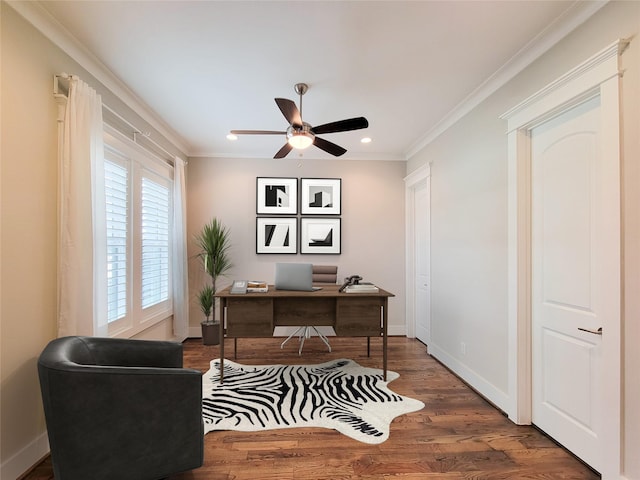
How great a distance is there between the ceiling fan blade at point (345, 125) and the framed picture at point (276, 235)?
223 centimetres

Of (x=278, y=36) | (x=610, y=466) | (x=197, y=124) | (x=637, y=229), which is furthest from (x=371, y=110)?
(x=610, y=466)

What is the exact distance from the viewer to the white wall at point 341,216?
466 centimetres

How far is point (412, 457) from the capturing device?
6.49ft

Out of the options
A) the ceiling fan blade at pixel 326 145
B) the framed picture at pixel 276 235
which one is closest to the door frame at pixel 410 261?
the framed picture at pixel 276 235

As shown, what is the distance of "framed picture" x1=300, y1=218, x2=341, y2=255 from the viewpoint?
471 cm

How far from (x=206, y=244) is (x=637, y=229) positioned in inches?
162

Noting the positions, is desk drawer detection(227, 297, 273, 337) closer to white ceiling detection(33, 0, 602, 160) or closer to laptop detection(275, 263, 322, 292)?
laptop detection(275, 263, 322, 292)

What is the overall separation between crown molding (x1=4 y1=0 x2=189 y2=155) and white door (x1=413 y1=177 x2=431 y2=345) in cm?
335

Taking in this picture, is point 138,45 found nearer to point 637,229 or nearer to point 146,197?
point 146,197

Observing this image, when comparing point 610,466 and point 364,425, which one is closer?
point 610,466

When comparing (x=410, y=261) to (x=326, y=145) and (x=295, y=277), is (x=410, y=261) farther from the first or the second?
(x=326, y=145)

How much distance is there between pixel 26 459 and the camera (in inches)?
71.7

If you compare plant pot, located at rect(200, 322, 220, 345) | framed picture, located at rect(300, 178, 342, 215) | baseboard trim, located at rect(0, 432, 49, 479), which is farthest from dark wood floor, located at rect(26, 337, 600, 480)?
framed picture, located at rect(300, 178, 342, 215)

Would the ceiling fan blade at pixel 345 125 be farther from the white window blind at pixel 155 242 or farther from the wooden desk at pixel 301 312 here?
the white window blind at pixel 155 242
